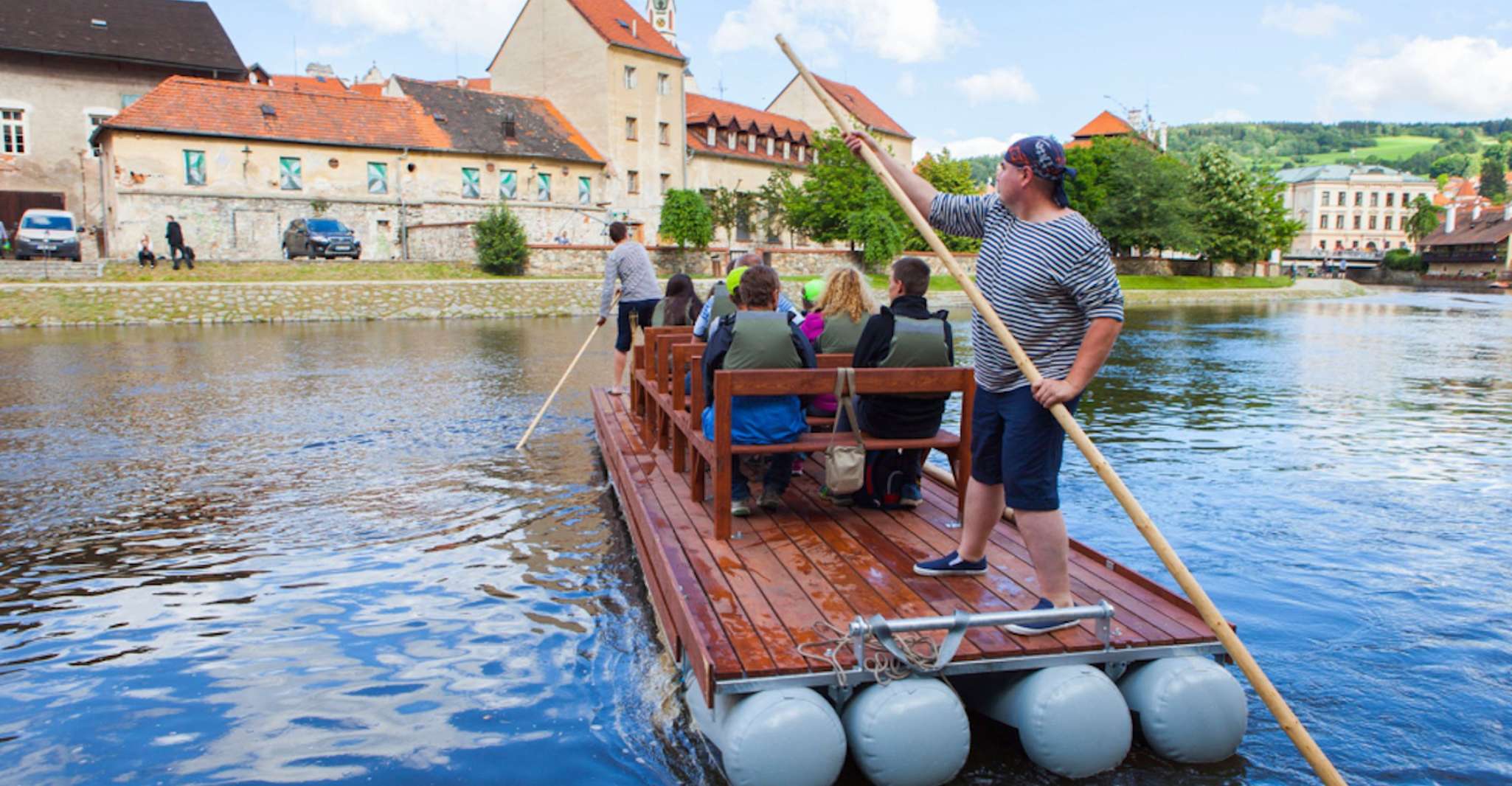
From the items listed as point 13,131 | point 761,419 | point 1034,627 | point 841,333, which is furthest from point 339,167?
point 1034,627

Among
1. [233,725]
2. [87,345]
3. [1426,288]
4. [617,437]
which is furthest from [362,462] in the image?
[1426,288]

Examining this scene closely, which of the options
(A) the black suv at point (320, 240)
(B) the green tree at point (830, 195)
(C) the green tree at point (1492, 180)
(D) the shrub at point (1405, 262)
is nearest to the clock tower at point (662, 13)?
(B) the green tree at point (830, 195)

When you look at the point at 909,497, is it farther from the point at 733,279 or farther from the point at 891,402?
the point at 733,279

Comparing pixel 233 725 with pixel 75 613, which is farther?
pixel 75 613

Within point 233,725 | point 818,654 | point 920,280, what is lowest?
point 233,725

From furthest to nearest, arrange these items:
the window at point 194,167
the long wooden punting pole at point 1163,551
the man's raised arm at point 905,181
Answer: the window at point 194,167
the man's raised arm at point 905,181
the long wooden punting pole at point 1163,551

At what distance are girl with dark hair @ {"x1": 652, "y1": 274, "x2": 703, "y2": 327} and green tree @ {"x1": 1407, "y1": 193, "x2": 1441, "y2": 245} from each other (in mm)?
127163

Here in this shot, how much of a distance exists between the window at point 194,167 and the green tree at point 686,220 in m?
19.3

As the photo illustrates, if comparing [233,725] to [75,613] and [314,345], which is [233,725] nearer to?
[75,613]

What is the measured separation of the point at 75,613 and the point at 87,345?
20.4m

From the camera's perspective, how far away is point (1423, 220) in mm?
115000

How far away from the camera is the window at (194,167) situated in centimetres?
4191

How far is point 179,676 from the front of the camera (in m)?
5.31

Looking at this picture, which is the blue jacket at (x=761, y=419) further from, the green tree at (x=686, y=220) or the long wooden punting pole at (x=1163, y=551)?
the green tree at (x=686, y=220)
